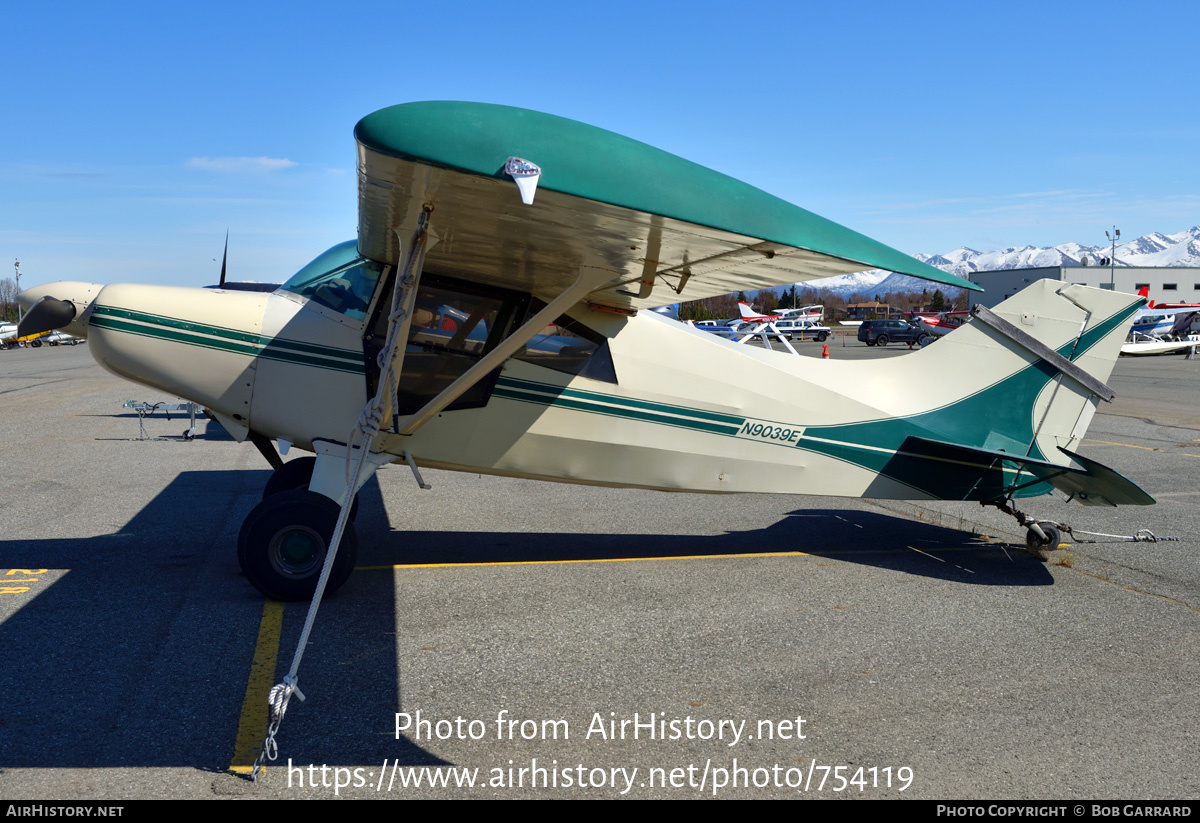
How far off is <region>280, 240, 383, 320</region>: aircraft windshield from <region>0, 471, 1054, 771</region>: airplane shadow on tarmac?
1.86 meters

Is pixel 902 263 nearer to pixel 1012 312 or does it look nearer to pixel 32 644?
pixel 1012 312

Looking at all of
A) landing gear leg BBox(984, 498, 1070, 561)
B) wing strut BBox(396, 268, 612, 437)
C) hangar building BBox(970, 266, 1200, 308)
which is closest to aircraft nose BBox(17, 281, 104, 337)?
wing strut BBox(396, 268, 612, 437)

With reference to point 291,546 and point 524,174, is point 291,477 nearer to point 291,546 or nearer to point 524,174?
point 291,546

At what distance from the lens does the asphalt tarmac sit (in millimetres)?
3316

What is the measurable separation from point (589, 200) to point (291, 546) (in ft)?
10.1

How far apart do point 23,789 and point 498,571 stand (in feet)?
10.8

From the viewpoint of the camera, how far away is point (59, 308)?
5.45 meters

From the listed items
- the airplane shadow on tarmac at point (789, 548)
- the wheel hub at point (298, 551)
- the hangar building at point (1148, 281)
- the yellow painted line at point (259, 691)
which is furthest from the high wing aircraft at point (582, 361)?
the hangar building at point (1148, 281)

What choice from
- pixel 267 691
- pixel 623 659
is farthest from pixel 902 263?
pixel 267 691

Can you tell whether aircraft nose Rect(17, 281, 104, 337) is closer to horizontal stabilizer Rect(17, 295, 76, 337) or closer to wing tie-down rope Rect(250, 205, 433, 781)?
horizontal stabilizer Rect(17, 295, 76, 337)

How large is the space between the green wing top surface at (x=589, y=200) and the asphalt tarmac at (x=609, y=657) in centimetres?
202

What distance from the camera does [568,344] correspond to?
5.87m

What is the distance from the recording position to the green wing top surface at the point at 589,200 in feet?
10.2

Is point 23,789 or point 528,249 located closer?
point 23,789
